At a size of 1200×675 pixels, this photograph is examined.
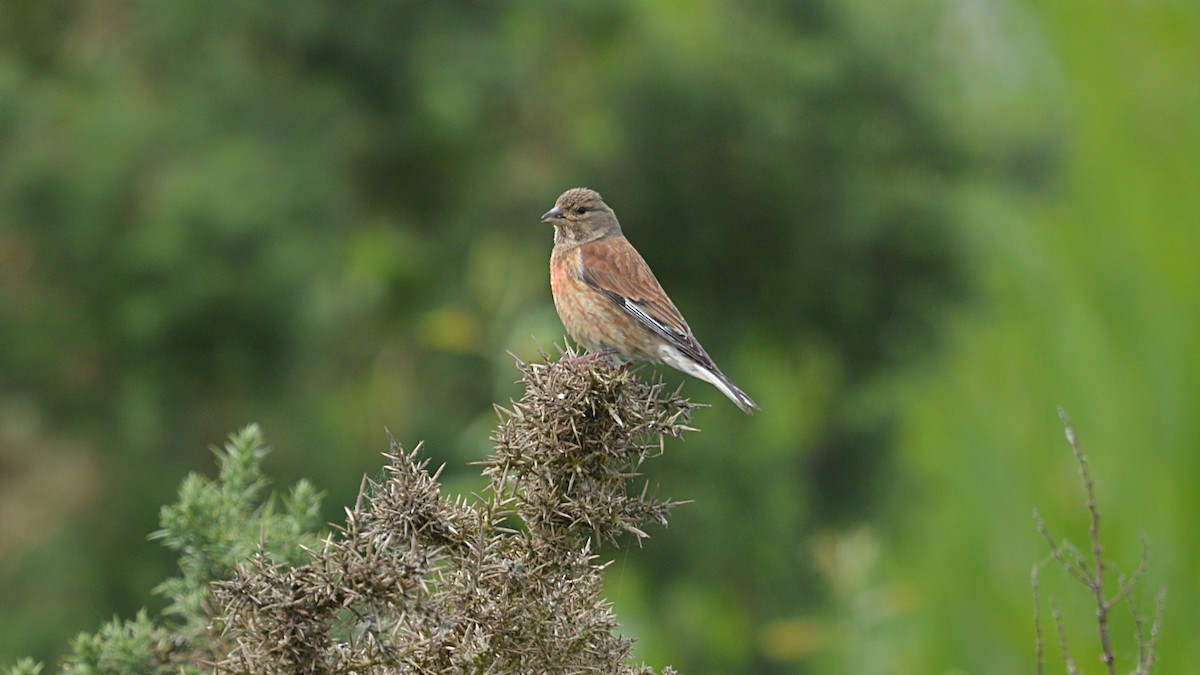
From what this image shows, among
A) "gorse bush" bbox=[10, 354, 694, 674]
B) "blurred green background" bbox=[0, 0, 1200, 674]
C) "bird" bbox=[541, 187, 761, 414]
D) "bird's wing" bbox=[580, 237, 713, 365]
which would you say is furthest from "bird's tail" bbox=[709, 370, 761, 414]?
"blurred green background" bbox=[0, 0, 1200, 674]

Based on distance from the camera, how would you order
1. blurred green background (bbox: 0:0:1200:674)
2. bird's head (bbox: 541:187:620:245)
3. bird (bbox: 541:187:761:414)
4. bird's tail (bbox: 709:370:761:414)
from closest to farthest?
bird's tail (bbox: 709:370:761:414) → bird (bbox: 541:187:761:414) → bird's head (bbox: 541:187:620:245) → blurred green background (bbox: 0:0:1200:674)

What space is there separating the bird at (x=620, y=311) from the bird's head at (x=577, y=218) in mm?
75

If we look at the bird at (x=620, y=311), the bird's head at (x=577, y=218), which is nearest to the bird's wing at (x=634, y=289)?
the bird at (x=620, y=311)

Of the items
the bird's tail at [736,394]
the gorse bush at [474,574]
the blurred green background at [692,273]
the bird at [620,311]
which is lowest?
the gorse bush at [474,574]

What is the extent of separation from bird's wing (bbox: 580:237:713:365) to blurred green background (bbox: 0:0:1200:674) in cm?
152

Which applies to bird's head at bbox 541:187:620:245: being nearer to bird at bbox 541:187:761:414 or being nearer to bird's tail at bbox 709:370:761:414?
bird at bbox 541:187:761:414

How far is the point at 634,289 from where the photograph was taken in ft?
17.8

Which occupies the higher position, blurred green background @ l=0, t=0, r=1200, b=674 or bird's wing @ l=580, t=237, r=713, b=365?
blurred green background @ l=0, t=0, r=1200, b=674

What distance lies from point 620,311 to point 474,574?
10.2 ft

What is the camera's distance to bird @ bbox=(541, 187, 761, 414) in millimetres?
5180

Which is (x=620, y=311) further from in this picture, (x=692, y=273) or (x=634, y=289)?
(x=692, y=273)

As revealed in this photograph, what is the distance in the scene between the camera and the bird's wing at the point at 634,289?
205 inches

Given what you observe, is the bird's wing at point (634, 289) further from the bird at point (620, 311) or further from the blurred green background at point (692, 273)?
the blurred green background at point (692, 273)

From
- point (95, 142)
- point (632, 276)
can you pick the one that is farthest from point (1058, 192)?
point (95, 142)
